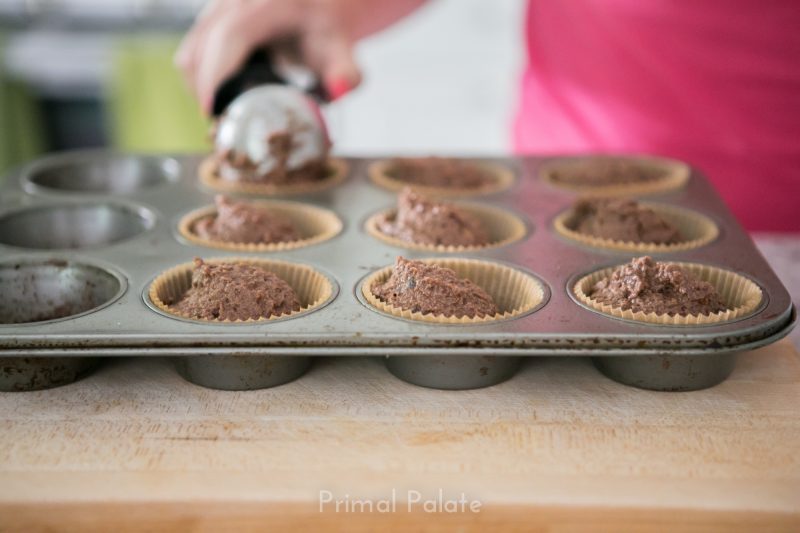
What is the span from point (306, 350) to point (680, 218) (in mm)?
1141

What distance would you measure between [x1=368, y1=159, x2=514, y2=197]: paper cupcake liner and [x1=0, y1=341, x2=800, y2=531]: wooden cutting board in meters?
0.81

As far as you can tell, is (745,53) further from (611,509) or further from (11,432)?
(11,432)

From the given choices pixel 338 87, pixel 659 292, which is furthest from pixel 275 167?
pixel 659 292

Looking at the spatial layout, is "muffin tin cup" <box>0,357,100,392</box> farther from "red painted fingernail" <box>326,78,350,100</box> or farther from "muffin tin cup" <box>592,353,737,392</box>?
"red painted fingernail" <box>326,78,350,100</box>

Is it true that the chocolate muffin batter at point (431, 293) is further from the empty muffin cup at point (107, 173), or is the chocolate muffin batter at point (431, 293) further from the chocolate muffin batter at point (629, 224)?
the empty muffin cup at point (107, 173)

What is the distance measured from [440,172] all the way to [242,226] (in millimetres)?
692

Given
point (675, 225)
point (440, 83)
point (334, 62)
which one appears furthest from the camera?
point (440, 83)

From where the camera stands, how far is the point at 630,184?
2426mm

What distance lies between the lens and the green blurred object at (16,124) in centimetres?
430

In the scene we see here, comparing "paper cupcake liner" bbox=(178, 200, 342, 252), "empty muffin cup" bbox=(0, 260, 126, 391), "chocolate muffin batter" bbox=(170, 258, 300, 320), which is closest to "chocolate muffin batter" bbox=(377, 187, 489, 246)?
"paper cupcake liner" bbox=(178, 200, 342, 252)

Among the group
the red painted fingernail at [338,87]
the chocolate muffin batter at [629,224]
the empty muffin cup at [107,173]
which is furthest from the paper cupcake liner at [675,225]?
the empty muffin cup at [107,173]

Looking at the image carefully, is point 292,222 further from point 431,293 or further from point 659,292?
point 659,292

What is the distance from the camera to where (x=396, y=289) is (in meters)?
1.62

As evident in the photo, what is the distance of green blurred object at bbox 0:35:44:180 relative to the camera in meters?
4.30
